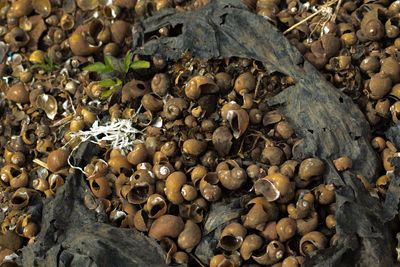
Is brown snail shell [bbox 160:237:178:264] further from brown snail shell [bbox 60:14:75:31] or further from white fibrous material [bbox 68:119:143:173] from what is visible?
brown snail shell [bbox 60:14:75:31]

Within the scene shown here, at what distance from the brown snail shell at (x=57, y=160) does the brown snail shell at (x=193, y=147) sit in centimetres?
104

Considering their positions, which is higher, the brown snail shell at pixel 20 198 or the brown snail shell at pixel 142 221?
the brown snail shell at pixel 142 221

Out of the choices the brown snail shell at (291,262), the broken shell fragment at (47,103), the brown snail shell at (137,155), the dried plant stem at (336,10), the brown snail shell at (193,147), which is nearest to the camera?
the brown snail shell at (291,262)

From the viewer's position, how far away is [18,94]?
12.0 ft

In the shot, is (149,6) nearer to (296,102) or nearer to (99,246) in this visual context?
(296,102)

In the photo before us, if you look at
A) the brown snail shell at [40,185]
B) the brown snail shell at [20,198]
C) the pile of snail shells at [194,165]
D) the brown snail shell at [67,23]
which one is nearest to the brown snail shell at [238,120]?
the pile of snail shells at [194,165]

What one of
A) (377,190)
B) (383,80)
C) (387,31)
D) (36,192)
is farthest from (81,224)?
(387,31)

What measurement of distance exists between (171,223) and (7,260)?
4.40 feet

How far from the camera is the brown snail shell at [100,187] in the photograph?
2807 mm

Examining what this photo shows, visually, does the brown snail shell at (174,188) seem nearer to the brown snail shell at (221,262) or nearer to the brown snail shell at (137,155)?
the brown snail shell at (137,155)

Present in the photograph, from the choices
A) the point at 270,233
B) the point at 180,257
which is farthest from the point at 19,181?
the point at 270,233

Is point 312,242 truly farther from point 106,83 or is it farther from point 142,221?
point 106,83

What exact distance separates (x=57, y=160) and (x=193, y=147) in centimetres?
117

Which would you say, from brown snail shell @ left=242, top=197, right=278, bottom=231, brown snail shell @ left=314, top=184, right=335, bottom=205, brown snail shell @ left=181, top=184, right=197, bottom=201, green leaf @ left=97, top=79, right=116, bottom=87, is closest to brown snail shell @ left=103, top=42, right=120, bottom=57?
green leaf @ left=97, top=79, right=116, bottom=87
